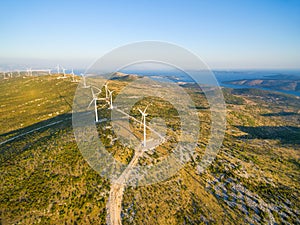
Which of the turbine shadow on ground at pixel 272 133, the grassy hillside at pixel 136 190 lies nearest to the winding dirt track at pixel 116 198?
the grassy hillside at pixel 136 190

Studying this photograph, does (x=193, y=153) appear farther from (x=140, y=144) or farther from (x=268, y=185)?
(x=268, y=185)

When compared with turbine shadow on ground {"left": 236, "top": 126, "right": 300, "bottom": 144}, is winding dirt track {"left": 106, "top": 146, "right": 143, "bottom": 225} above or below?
above

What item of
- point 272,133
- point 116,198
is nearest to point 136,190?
point 116,198

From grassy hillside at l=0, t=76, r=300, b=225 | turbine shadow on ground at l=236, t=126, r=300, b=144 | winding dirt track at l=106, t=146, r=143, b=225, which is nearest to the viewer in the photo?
winding dirt track at l=106, t=146, r=143, b=225

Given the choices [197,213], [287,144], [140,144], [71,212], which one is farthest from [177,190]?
[287,144]

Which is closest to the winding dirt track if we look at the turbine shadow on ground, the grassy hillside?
the grassy hillside

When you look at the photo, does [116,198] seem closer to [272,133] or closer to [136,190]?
[136,190]

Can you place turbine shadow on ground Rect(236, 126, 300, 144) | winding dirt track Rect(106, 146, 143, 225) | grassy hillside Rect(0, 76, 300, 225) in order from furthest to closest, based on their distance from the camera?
turbine shadow on ground Rect(236, 126, 300, 144) → grassy hillside Rect(0, 76, 300, 225) → winding dirt track Rect(106, 146, 143, 225)

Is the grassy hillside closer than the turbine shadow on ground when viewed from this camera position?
Yes

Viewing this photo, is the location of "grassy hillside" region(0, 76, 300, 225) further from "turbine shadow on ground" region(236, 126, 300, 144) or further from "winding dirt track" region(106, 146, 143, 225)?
"turbine shadow on ground" region(236, 126, 300, 144)

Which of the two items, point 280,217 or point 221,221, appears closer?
point 221,221

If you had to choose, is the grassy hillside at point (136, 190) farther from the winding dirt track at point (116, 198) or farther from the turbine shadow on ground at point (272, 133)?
the turbine shadow on ground at point (272, 133)
